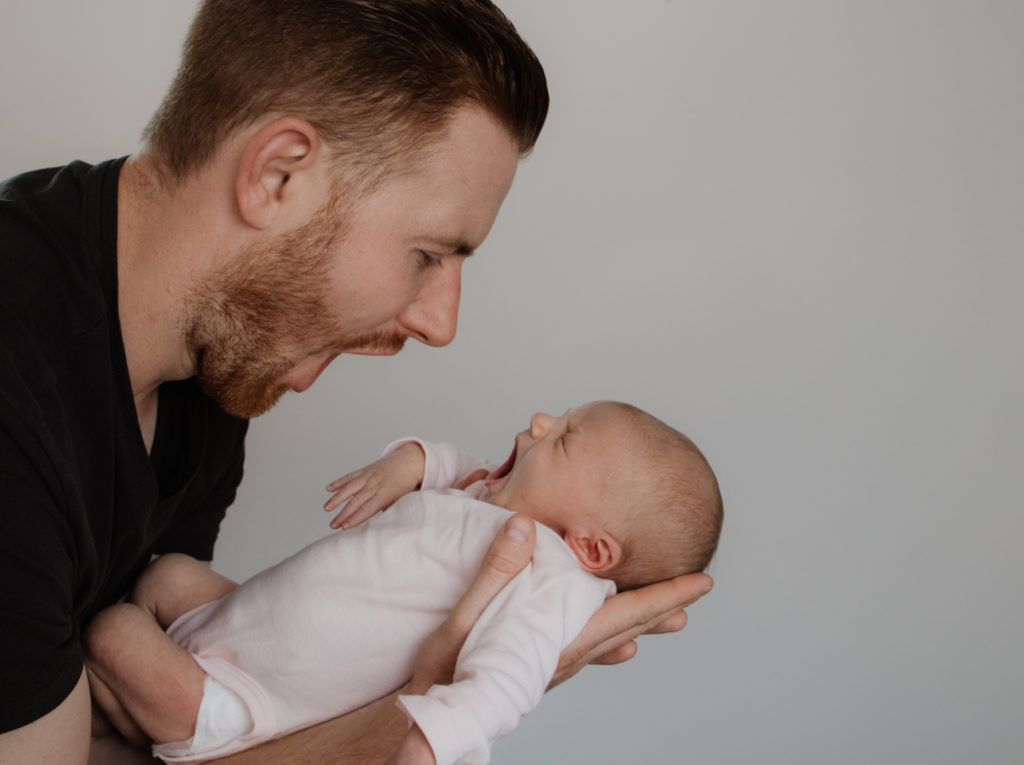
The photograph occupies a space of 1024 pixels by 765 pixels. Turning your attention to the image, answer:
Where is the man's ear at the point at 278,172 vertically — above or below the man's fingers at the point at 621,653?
above

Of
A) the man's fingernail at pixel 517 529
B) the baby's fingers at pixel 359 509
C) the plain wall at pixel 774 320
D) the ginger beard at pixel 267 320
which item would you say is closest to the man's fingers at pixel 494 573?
the man's fingernail at pixel 517 529

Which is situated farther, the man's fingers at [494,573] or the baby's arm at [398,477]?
the baby's arm at [398,477]

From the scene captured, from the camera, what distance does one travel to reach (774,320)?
2.98m

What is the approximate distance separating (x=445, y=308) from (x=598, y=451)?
403 mm

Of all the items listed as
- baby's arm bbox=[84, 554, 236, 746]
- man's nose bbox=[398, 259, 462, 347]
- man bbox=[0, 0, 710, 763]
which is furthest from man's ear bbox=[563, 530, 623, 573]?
baby's arm bbox=[84, 554, 236, 746]

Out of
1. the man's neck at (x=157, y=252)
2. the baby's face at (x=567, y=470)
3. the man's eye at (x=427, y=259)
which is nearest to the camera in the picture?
the man's neck at (x=157, y=252)

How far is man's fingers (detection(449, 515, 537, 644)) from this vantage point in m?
1.67

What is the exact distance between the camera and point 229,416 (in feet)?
7.31

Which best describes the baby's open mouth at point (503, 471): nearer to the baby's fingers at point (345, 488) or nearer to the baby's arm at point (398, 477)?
the baby's arm at point (398, 477)

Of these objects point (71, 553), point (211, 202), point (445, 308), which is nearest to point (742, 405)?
point (445, 308)

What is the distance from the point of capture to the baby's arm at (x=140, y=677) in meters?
1.77

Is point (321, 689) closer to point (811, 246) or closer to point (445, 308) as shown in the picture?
point (445, 308)

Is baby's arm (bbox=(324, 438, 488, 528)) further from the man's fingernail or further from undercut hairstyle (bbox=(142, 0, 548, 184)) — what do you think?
undercut hairstyle (bbox=(142, 0, 548, 184))

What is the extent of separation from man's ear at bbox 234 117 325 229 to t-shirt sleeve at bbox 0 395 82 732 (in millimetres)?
534
